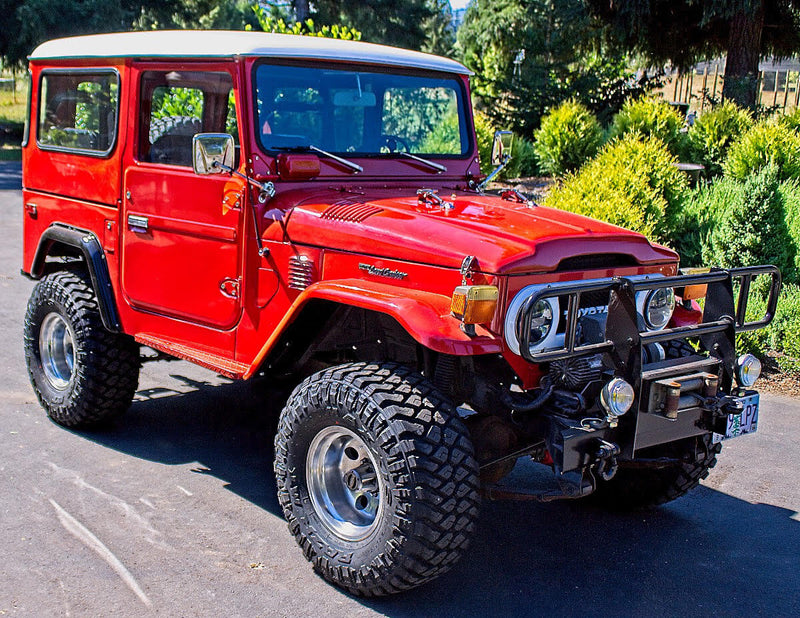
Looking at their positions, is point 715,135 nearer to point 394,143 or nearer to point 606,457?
point 394,143

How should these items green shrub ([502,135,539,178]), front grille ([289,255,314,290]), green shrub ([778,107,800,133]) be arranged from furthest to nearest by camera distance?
green shrub ([502,135,539,178]), green shrub ([778,107,800,133]), front grille ([289,255,314,290])

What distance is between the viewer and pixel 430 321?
346 centimetres

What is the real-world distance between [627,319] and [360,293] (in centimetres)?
111

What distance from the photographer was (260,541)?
4164 millimetres

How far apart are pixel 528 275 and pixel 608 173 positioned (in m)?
6.10

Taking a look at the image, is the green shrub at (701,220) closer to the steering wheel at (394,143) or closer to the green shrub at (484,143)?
the green shrub at (484,143)

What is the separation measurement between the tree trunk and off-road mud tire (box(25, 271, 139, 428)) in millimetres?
11374

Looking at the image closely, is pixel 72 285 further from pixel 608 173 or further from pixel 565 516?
pixel 608 173

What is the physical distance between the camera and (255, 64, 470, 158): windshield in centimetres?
448

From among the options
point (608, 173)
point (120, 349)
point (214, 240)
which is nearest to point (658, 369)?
point (214, 240)

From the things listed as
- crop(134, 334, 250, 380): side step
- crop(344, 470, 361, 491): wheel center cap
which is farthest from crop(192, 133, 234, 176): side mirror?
crop(344, 470, 361, 491): wheel center cap

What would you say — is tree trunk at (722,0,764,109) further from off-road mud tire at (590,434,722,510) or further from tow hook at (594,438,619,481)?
tow hook at (594,438,619,481)

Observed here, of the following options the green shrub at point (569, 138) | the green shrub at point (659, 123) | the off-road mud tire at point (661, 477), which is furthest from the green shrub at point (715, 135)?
the off-road mud tire at point (661, 477)

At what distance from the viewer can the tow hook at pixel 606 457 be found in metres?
3.43
